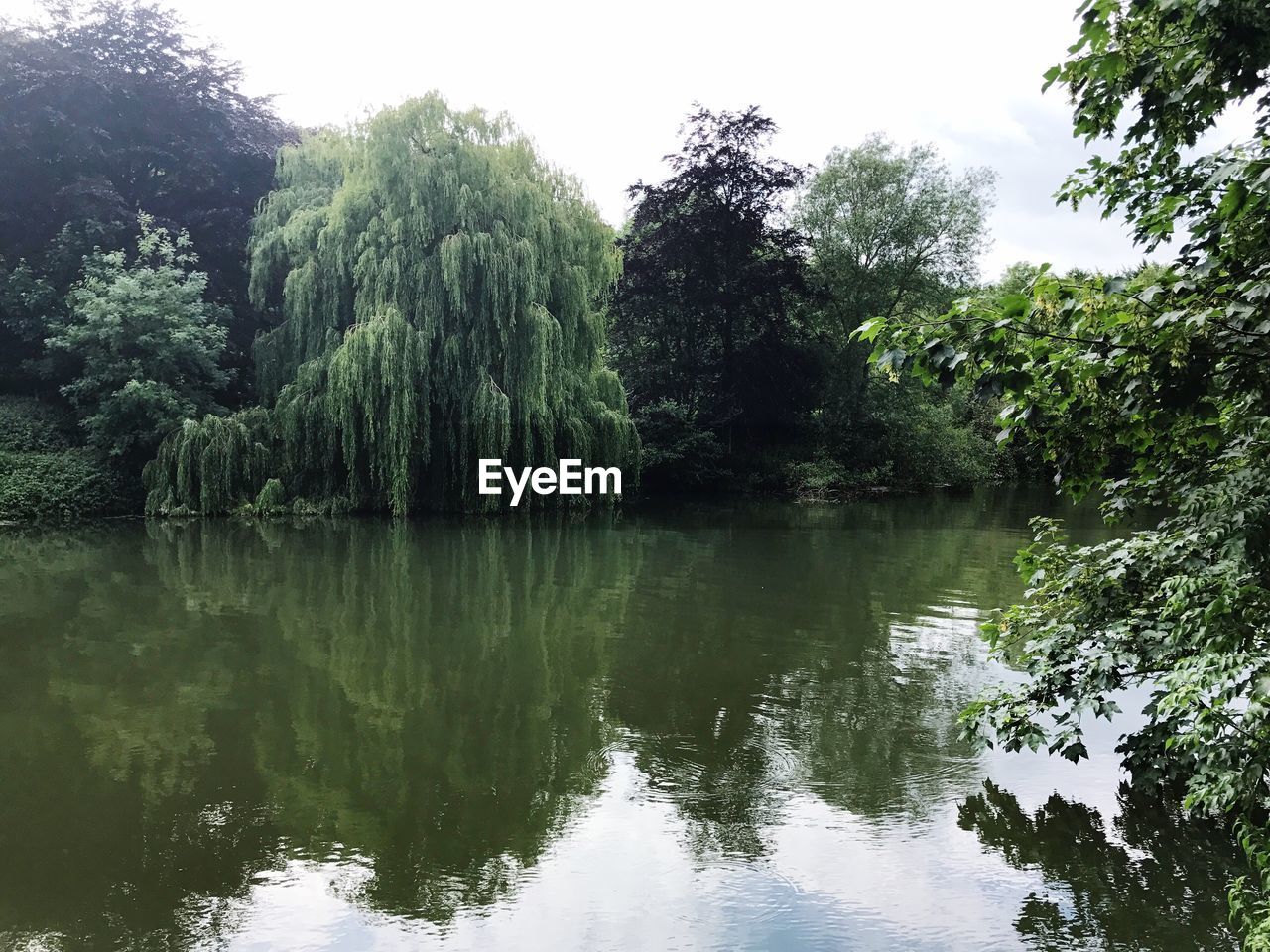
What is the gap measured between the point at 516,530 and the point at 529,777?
1128 centimetres

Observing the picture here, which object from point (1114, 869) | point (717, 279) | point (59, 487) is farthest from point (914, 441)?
point (1114, 869)

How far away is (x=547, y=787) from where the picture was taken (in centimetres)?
503

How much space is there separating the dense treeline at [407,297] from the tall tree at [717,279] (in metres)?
0.08

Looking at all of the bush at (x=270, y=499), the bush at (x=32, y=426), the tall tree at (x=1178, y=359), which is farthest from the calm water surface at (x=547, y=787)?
the bush at (x=32, y=426)

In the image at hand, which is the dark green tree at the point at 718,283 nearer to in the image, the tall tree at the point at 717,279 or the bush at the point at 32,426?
the tall tree at the point at 717,279

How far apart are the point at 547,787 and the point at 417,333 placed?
42.6ft

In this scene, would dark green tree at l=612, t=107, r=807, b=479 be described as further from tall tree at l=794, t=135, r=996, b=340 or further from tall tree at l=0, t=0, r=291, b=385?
tall tree at l=0, t=0, r=291, b=385

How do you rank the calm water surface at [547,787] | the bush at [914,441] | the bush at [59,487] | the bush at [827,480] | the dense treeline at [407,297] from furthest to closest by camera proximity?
1. the bush at [914,441]
2. the bush at [827,480]
3. the bush at [59,487]
4. the dense treeline at [407,297]
5. the calm water surface at [547,787]

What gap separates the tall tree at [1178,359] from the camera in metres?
2.73

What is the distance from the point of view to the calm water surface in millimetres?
3686

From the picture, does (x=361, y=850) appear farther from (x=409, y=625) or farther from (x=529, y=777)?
(x=409, y=625)

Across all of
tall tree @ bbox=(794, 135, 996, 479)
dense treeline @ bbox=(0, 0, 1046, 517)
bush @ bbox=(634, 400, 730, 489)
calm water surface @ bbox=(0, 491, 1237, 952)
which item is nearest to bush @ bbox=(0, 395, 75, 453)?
dense treeline @ bbox=(0, 0, 1046, 517)

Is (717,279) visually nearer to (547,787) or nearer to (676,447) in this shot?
(676,447)

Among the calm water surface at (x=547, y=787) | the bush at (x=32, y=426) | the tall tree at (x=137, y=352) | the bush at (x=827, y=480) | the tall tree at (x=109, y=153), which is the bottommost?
the calm water surface at (x=547, y=787)
